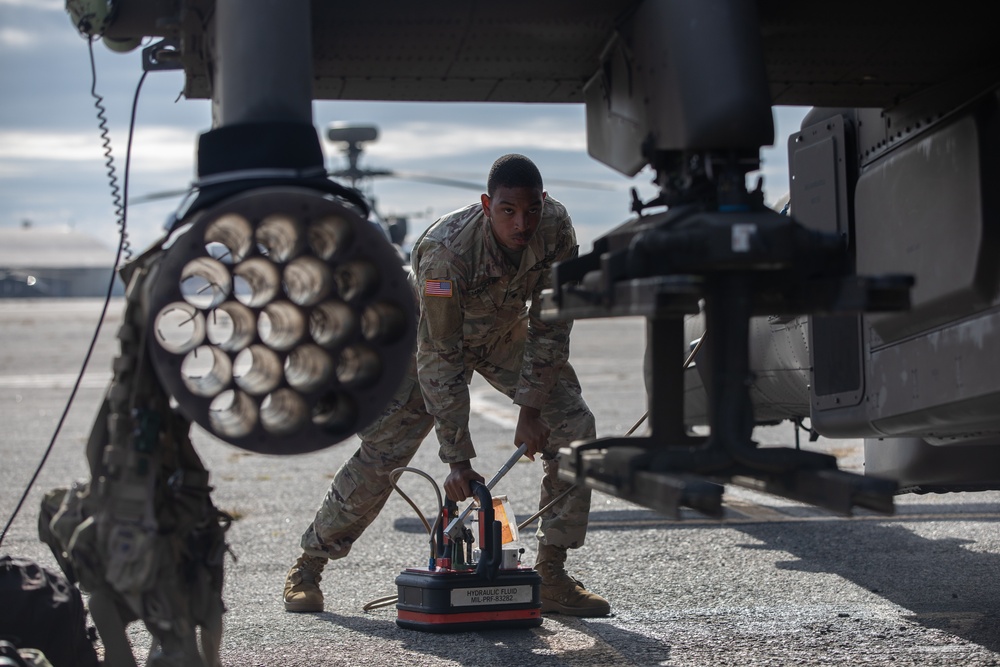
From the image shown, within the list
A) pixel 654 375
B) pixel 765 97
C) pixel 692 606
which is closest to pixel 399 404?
pixel 692 606

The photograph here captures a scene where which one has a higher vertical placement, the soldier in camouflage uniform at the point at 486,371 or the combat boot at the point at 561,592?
the soldier in camouflage uniform at the point at 486,371

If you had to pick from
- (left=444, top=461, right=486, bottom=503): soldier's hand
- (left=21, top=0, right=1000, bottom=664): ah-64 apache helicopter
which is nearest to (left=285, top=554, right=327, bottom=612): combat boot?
(left=444, top=461, right=486, bottom=503): soldier's hand

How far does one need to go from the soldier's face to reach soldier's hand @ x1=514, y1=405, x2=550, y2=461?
0.68m

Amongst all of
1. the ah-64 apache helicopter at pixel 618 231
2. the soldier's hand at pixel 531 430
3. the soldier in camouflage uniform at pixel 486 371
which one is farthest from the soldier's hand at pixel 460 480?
the ah-64 apache helicopter at pixel 618 231

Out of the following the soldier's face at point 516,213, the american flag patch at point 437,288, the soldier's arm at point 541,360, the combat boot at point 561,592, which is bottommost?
the combat boot at point 561,592

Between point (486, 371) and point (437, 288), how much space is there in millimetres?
865

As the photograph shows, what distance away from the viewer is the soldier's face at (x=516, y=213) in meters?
4.69

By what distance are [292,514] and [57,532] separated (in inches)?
181

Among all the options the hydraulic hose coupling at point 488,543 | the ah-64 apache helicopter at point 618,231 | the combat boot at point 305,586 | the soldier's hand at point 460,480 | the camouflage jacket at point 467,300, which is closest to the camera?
the ah-64 apache helicopter at point 618,231

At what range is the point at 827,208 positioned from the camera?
4641 millimetres

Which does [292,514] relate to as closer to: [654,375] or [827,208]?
[827,208]

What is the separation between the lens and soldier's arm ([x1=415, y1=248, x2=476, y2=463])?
4.89m

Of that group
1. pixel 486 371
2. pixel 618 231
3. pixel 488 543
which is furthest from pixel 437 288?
pixel 618 231

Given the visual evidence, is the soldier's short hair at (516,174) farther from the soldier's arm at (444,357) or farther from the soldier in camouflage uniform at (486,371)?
the soldier's arm at (444,357)
